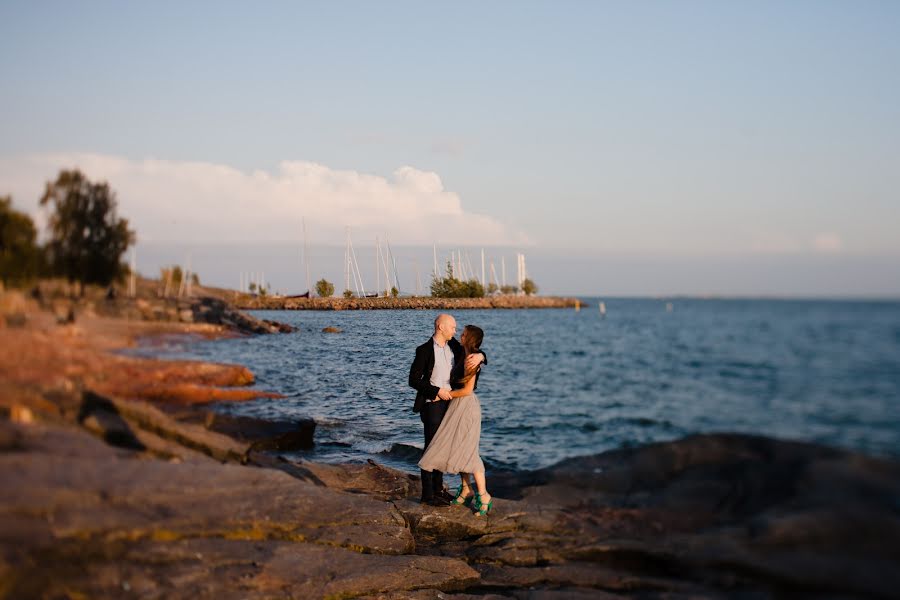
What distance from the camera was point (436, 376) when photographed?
9219 millimetres

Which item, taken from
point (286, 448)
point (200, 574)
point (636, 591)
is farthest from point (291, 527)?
point (636, 591)

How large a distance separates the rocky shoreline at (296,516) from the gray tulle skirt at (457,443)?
1.88ft

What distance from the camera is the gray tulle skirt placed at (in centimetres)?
887

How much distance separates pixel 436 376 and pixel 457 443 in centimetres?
87

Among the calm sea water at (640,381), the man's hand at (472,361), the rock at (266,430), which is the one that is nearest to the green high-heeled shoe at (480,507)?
the man's hand at (472,361)

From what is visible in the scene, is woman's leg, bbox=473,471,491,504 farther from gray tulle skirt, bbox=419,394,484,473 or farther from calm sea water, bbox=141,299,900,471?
calm sea water, bbox=141,299,900,471

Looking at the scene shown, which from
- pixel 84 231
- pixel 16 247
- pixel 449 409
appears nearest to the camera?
pixel 16 247

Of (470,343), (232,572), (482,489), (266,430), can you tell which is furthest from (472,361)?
(232,572)

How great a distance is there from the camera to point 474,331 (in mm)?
9023

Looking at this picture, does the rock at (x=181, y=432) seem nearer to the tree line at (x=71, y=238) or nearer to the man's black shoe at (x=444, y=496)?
the tree line at (x=71, y=238)

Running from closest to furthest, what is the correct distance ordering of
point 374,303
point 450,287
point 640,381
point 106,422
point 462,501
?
point 106,422
point 462,501
point 640,381
point 374,303
point 450,287

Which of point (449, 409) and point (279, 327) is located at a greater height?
point (279, 327)

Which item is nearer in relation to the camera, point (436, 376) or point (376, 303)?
point (436, 376)

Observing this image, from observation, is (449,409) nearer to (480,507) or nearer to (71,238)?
(480,507)
